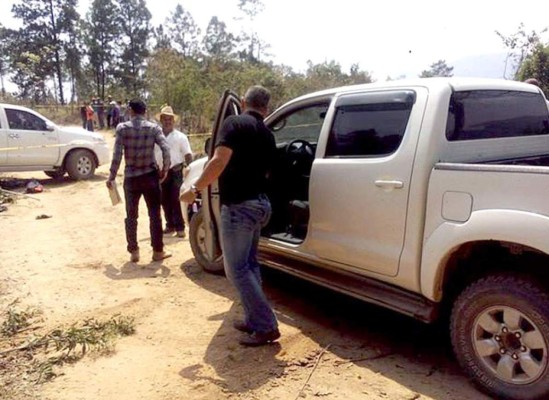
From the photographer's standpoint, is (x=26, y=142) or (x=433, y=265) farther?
(x=26, y=142)

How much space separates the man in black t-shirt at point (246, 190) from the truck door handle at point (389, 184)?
2.51ft

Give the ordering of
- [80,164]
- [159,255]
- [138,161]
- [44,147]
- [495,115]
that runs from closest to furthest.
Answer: [495,115] < [138,161] < [159,255] < [44,147] < [80,164]

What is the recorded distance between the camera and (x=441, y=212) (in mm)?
2957

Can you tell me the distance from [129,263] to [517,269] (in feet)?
13.9

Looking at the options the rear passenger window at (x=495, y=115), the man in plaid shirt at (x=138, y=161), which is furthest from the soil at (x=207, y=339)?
the rear passenger window at (x=495, y=115)

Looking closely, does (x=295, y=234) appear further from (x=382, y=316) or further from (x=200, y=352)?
(x=200, y=352)

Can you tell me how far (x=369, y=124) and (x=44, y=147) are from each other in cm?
947

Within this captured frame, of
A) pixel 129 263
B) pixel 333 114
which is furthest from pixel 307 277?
pixel 129 263

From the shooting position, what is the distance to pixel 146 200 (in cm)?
559

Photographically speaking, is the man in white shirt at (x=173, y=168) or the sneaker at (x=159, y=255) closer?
the sneaker at (x=159, y=255)

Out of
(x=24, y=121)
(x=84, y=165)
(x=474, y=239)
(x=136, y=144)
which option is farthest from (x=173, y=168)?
(x=24, y=121)

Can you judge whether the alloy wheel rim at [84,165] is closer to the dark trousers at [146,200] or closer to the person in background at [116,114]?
the dark trousers at [146,200]

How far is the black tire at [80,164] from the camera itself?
11484 mm

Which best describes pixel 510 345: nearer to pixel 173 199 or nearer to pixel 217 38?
pixel 173 199
